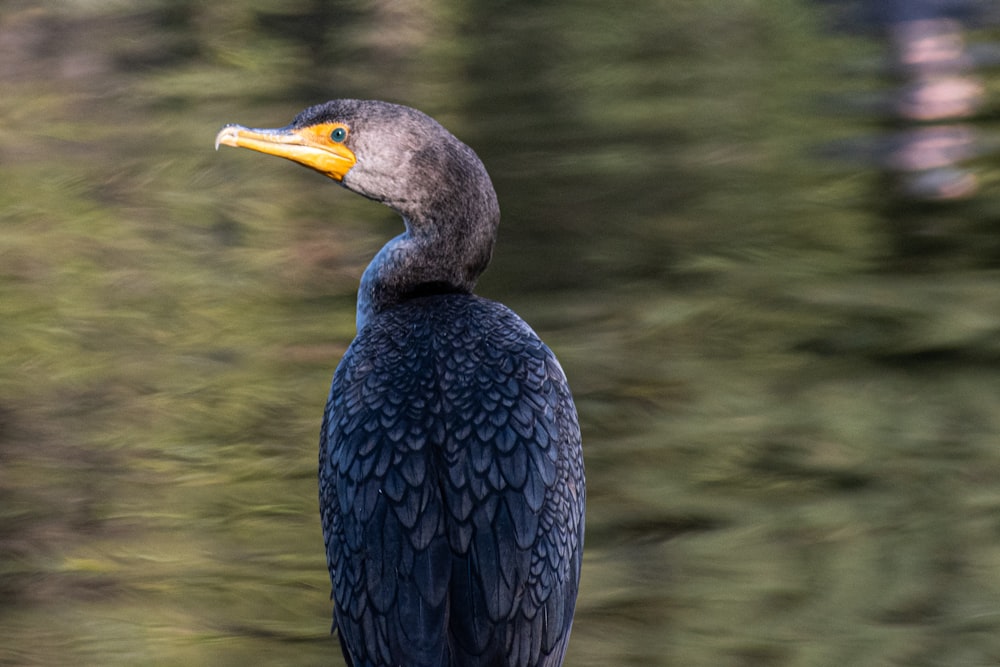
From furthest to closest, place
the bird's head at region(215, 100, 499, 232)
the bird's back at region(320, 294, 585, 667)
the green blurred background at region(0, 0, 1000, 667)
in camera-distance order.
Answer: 1. the green blurred background at region(0, 0, 1000, 667)
2. the bird's head at region(215, 100, 499, 232)
3. the bird's back at region(320, 294, 585, 667)

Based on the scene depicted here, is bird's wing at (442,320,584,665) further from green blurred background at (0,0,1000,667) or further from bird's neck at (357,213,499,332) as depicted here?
green blurred background at (0,0,1000,667)

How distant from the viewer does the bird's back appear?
274 centimetres

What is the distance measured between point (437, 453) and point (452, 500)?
0.44 feet

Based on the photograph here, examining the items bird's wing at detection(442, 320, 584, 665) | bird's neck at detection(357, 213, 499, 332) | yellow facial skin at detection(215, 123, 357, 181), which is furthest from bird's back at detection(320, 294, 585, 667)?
yellow facial skin at detection(215, 123, 357, 181)

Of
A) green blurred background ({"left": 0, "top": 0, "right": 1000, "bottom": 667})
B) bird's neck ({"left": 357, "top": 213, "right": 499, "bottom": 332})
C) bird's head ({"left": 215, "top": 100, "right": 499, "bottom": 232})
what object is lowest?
green blurred background ({"left": 0, "top": 0, "right": 1000, "bottom": 667})

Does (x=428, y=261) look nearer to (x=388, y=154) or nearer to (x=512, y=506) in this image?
(x=388, y=154)

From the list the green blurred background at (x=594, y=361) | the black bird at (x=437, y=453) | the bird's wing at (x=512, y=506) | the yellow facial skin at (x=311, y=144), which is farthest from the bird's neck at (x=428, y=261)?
the green blurred background at (x=594, y=361)

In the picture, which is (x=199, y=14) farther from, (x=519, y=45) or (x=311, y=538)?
(x=311, y=538)

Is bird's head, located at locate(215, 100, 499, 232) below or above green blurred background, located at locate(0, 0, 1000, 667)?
above

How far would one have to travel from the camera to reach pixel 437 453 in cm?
290

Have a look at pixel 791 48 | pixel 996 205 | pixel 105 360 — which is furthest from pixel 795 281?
pixel 791 48

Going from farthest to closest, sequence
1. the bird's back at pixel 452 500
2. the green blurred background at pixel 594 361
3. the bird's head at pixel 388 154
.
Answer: the green blurred background at pixel 594 361, the bird's head at pixel 388 154, the bird's back at pixel 452 500

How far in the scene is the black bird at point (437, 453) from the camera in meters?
A: 2.75

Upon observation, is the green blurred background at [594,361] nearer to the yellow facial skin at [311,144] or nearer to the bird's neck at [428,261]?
the bird's neck at [428,261]
